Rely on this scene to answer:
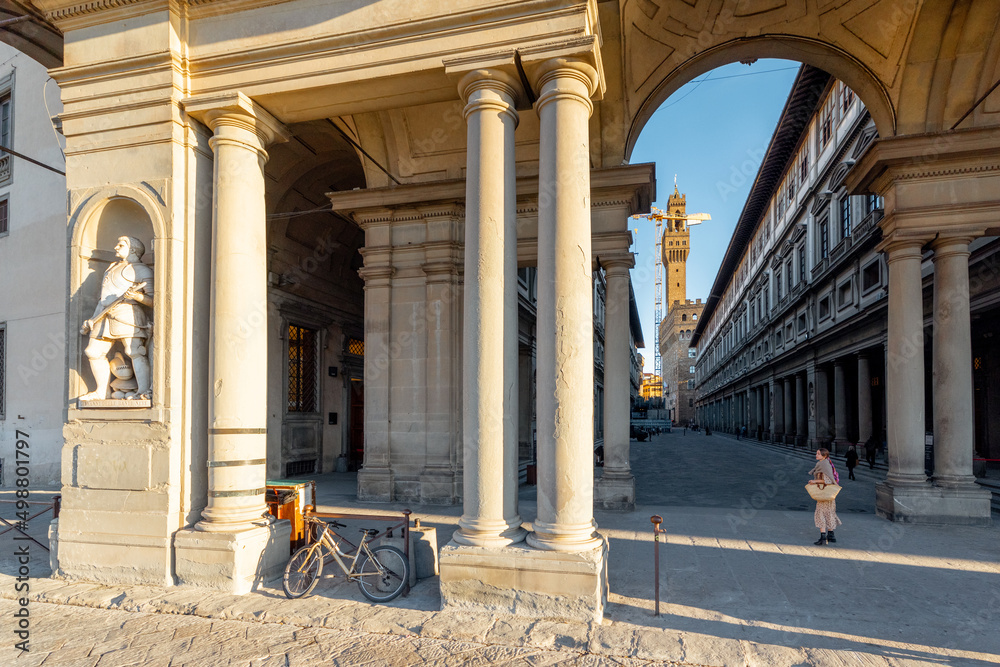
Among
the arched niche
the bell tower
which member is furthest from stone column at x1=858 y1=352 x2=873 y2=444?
the bell tower

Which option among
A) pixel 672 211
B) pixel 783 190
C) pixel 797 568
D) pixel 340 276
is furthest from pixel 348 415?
pixel 672 211

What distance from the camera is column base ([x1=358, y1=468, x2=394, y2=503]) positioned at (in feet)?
43.9

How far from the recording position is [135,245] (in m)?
7.84

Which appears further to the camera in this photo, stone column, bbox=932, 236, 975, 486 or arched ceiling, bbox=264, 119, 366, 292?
arched ceiling, bbox=264, 119, 366, 292

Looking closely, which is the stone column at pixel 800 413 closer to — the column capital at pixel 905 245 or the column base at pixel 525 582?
the column capital at pixel 905 245

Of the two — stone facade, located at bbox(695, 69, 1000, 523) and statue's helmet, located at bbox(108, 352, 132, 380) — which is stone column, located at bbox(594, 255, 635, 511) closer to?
stone facade, located at bbox(695, 69, 1000, 523)

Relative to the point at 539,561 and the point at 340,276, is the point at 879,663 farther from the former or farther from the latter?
the point at 340,276

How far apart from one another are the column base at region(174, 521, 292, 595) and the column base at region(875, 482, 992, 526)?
36.6ft

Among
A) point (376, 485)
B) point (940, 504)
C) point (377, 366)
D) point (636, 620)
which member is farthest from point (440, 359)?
point (940, 504)

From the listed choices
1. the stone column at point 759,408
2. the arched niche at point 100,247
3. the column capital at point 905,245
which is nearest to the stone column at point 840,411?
the column capital at point 905,245

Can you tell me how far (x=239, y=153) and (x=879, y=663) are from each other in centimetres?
877

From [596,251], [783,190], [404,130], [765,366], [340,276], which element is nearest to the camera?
[596,251]

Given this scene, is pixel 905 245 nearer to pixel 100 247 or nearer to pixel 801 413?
pixel 100 247

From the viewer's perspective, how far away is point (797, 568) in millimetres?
8242
